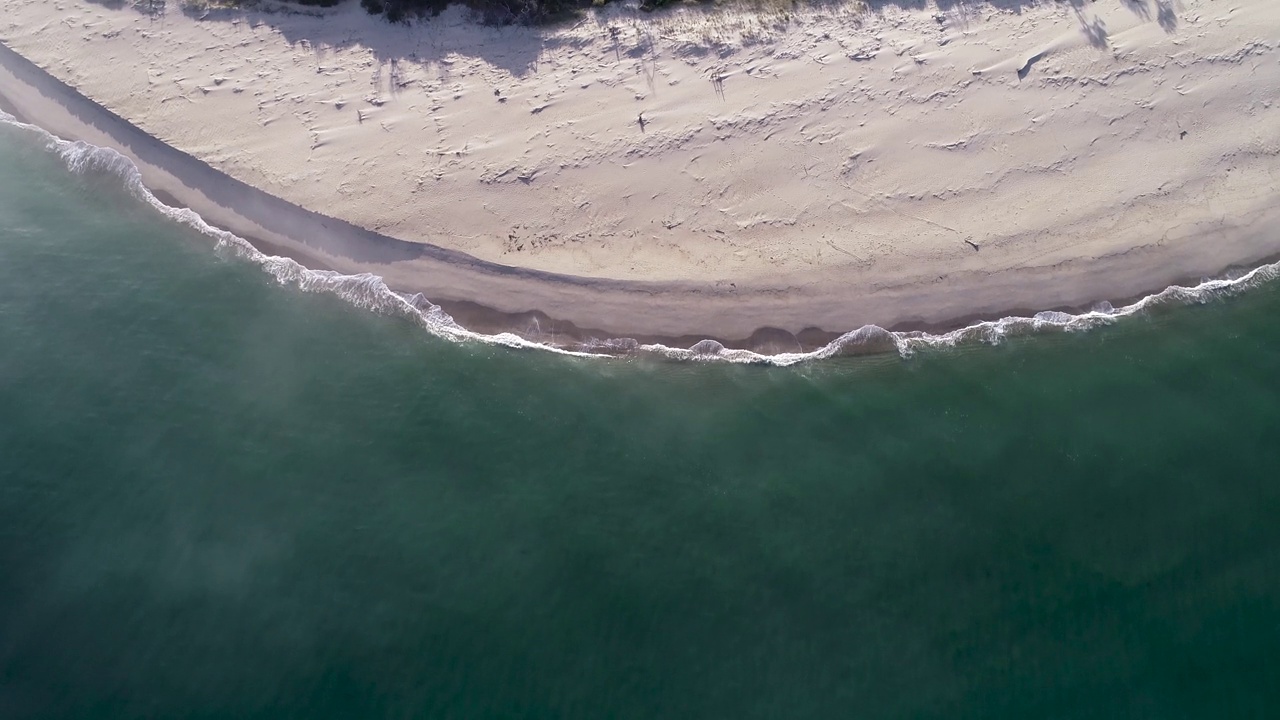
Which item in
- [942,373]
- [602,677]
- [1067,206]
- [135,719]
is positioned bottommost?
[135,719]

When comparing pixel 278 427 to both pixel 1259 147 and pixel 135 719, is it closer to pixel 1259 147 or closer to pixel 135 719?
pixel 135 719

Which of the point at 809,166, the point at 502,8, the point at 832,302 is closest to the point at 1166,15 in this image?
the point at 809,166

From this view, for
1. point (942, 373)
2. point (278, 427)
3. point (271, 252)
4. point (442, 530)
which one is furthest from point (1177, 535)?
point (271, 252)

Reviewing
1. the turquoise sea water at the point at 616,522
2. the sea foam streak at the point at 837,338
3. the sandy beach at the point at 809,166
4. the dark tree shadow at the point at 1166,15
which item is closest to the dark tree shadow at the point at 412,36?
the sandy beach at the point at 809,166

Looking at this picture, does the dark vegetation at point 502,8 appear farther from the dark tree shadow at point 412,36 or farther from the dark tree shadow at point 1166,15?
the dark tree shadow at point 1166,15

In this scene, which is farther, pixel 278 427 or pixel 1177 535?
pixel 278 427

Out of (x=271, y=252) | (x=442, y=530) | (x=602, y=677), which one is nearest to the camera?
(x=602, y=677)

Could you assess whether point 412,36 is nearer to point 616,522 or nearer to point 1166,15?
point 616,522

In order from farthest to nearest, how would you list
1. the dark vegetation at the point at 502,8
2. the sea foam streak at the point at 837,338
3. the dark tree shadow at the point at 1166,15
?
the dark vegetation at the point at 502,8 < the dark tree shadow at the point at 1166,15 < the sea foam streak at the point at 837,338
